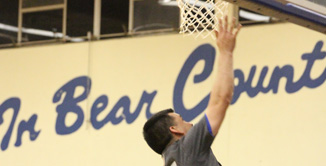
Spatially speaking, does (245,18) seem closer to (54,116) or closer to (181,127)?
(54,116)

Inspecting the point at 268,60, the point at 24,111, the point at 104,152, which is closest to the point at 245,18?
the point at 268,60

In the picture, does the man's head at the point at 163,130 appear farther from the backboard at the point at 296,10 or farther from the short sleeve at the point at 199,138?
the backboard at the point at 296,10

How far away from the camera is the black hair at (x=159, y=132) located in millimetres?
4691

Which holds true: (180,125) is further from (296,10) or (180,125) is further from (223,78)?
(296,10)

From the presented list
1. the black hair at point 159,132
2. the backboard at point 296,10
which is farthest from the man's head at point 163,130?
the backboard at point 296,10

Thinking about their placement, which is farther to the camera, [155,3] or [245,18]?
[155,3]

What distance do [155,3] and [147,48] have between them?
0.73 meters

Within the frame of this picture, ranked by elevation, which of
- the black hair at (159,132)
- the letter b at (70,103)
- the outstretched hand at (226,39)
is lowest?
the letter b at (70,103)

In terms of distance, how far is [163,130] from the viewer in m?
4.70

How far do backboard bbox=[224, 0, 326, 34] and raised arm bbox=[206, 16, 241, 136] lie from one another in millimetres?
1254

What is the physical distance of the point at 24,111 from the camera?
12953 millimetres

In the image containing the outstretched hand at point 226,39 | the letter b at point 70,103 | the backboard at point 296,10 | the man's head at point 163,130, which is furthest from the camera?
the letter b at point 70,103

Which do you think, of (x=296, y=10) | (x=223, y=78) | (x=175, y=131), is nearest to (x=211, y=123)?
(x=223, y=78)

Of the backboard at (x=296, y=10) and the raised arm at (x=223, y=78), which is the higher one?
the backboard at (x=296, y=10)
